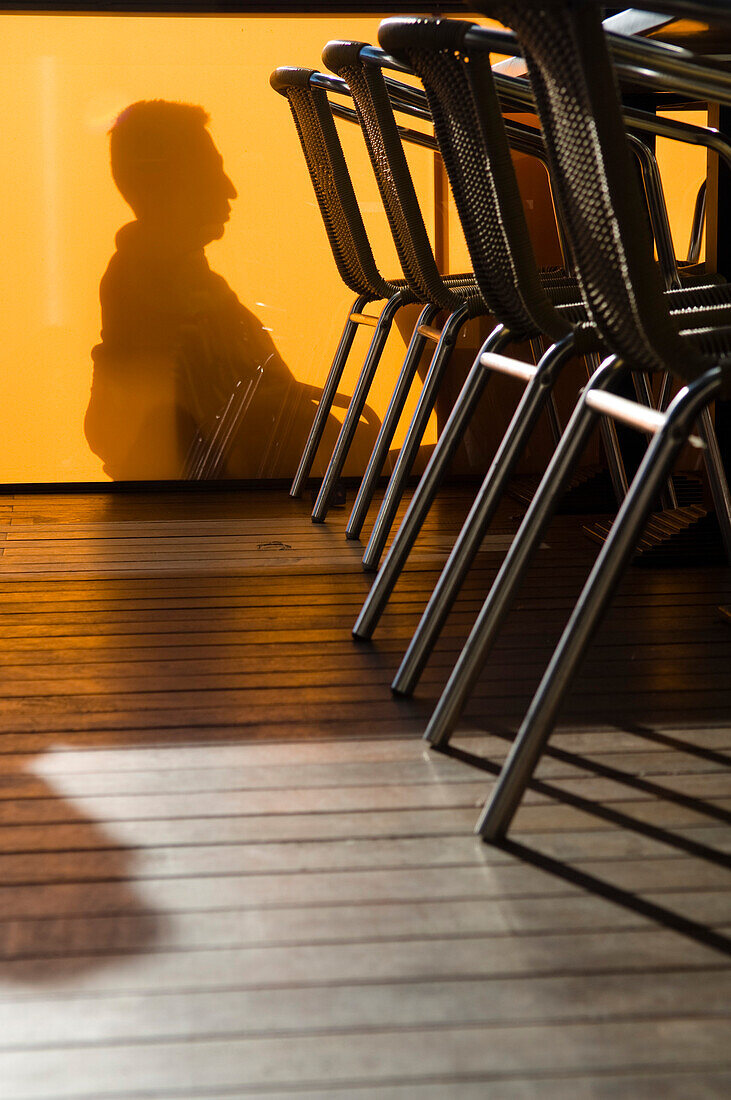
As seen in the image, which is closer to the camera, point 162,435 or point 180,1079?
point 180,1079

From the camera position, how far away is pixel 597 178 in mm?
1140

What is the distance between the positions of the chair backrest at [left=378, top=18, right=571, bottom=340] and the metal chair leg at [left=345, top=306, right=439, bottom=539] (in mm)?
773

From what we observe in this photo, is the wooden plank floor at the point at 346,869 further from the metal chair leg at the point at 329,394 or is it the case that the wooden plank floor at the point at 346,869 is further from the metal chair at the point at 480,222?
the metal chair leg at the point at 329,394

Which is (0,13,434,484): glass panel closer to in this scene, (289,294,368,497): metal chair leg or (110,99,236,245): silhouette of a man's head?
(110,99,236,245): silhouette of a man's head

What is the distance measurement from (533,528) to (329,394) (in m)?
1.96

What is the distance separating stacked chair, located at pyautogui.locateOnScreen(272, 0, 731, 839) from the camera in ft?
3.68

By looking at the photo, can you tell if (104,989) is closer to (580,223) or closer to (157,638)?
(580,223)

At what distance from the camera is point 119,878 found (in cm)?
118

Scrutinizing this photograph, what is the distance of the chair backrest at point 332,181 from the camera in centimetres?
276

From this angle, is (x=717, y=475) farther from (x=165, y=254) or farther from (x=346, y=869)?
(x=165, y=254)

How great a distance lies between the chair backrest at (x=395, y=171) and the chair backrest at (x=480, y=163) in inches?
21.8

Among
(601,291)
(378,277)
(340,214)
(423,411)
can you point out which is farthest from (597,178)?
(340,214)

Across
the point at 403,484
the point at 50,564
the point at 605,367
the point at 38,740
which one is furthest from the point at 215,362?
the point at 605,367

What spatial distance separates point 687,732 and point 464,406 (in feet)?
1.84
